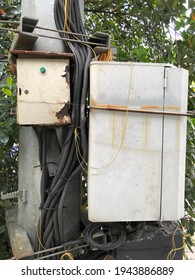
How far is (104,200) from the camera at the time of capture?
1656 millimetres

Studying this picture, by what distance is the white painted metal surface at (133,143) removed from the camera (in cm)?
165

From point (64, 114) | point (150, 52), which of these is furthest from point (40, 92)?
point (150, 52)

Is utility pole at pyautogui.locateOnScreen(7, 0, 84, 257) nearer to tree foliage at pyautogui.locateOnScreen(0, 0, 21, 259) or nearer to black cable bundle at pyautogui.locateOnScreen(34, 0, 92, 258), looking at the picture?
black cable bundle at pyautogui.locateOnScreen(34, 0, 92, 258)

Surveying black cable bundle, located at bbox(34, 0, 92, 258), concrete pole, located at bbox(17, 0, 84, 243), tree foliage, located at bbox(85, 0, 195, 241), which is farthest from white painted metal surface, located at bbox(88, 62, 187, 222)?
tree foliage, located at bbox(85, 0, 195, 241)

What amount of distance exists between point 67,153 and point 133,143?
421 millimetres

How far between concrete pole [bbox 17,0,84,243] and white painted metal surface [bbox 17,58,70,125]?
0.20 meters

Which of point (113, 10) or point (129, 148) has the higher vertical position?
point (113, 10)

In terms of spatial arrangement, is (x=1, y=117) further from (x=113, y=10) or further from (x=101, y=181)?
(x=113, y=10)

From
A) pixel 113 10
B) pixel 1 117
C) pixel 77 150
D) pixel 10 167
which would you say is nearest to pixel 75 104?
pixel 77 150

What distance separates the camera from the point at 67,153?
1823 mm

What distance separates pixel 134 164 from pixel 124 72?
1.70ft

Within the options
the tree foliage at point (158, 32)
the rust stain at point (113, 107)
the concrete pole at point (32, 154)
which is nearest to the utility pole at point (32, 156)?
the concrete pole at point (32, 154)

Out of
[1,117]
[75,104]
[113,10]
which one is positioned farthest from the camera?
[113,10]

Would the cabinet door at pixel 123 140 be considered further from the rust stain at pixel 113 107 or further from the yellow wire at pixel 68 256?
the yellow wire at pixel 68 256
